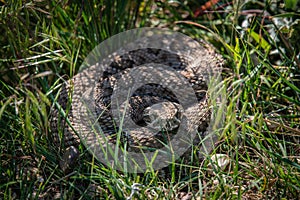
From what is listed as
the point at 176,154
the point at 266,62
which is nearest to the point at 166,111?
the point at 176,154

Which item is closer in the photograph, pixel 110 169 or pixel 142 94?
pixel 110 169

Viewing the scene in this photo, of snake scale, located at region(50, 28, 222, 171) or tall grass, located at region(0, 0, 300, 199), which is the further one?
snake scale, located at region(50, 28, 222, 171)

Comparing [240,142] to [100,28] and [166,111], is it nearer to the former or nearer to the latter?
[166,111]

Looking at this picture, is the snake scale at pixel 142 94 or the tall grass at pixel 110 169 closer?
the tall grass at pixel 110 169

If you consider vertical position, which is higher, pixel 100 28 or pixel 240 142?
pixel 100 28
